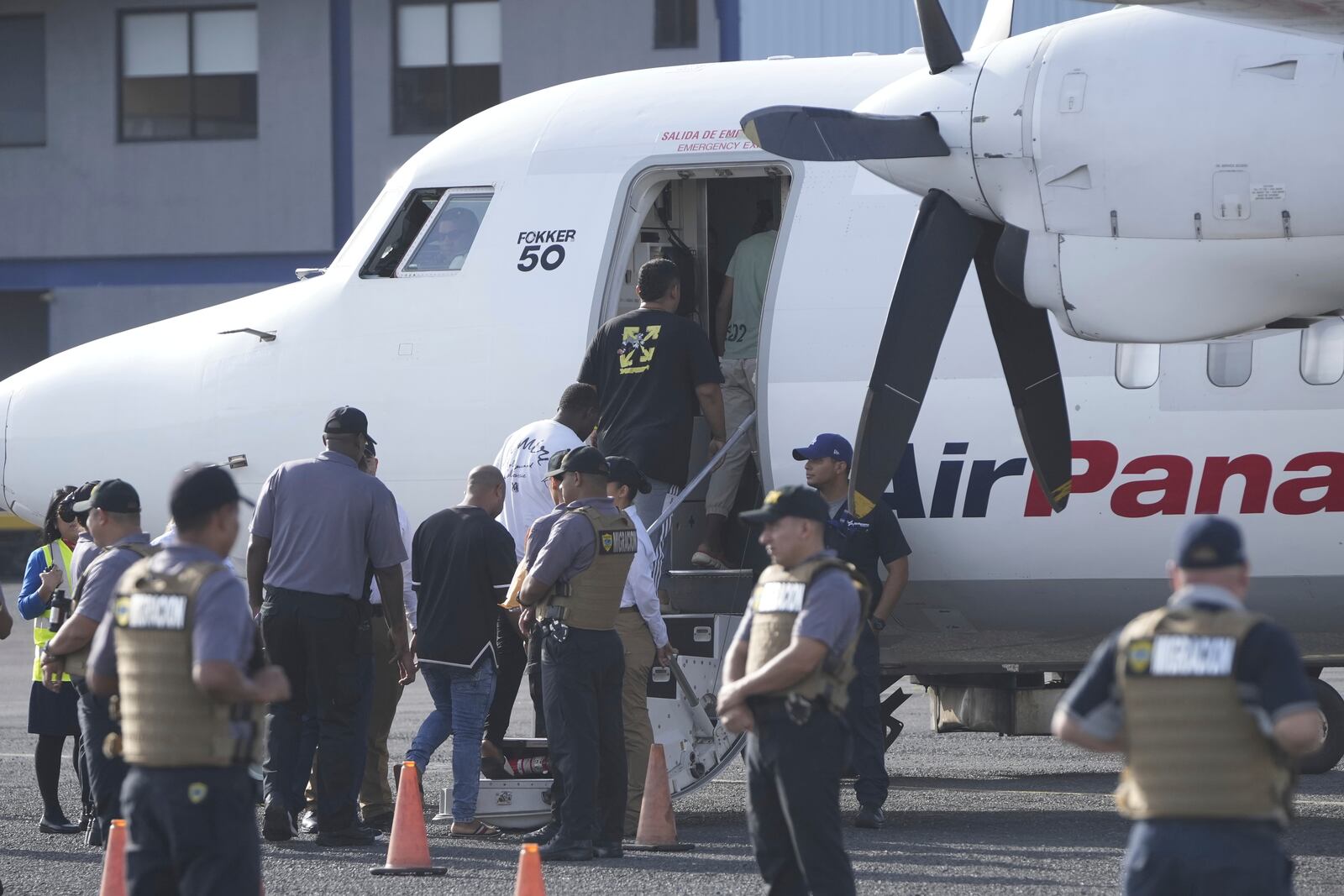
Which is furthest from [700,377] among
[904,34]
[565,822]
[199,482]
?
[904,34]

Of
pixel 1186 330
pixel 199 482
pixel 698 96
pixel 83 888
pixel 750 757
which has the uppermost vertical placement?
pixel 698 96

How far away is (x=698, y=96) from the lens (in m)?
10.5

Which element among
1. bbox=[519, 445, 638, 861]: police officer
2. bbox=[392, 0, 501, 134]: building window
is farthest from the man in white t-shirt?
bbox=[392, 0, 501, 134]: building window

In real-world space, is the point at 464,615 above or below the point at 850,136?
below

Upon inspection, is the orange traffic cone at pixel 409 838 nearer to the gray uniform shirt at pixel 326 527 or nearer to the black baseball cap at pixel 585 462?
the gray uniform shirt at pixel 326 527

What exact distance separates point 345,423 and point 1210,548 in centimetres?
509

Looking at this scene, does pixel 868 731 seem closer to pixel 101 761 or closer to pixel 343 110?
pixel 101 761

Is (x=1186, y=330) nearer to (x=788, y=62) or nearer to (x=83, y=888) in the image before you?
(x=788, y=62)

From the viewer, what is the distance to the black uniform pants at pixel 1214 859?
453cm

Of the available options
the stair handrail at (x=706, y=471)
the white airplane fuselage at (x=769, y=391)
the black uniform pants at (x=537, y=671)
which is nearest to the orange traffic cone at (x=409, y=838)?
the black uniform pants at (x=537, y=671)

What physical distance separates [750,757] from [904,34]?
65.4 ft

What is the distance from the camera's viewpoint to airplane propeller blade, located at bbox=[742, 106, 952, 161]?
7777 millimetres

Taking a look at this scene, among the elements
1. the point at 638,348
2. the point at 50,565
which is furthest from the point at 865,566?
the point at 50,565

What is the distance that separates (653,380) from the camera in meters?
9.62
